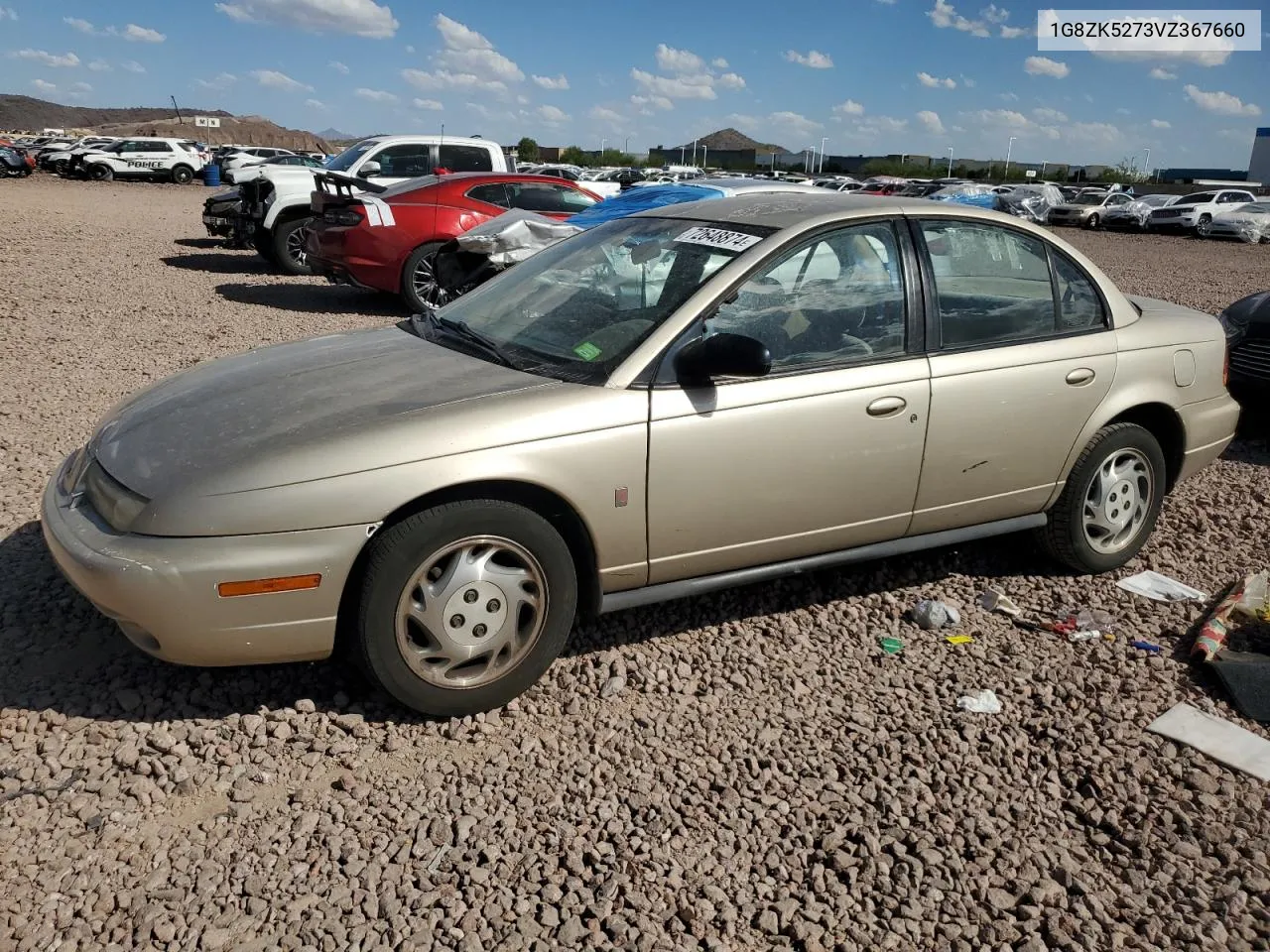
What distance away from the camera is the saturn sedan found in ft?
9.52

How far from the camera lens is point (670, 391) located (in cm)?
331

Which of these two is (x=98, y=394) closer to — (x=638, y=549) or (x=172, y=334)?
(x=172, y=334)

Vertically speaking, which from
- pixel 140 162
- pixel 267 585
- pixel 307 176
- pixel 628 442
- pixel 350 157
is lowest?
pixel 267 585

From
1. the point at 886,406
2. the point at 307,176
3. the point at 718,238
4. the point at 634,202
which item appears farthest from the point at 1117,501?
Result: the point at 307,176

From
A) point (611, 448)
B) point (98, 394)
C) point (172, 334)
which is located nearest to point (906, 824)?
point (611, 448)

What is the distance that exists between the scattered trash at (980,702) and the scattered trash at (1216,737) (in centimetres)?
49

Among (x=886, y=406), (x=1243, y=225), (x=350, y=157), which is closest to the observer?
(x=886, y=406)

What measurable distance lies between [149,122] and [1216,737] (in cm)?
12508

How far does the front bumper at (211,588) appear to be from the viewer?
2781mm

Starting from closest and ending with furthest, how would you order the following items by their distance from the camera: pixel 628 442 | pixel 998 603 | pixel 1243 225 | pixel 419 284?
pixel 628 442, pixel 998 603, pixel 419 284, pixel 1243 225

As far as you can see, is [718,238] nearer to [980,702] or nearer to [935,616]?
[935,616]

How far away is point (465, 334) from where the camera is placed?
3867 mm

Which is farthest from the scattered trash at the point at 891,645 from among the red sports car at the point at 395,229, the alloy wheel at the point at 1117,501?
the red sports car at the point at 395,229

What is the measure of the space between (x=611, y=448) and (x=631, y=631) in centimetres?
98
